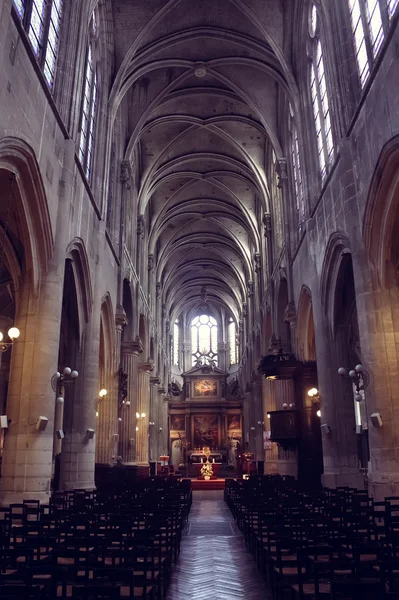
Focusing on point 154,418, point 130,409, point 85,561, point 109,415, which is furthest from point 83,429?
point 154,418

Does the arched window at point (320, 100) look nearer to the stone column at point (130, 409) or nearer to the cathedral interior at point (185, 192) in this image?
the cathedral interior at point (185, 192)

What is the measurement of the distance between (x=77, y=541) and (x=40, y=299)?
358 inches

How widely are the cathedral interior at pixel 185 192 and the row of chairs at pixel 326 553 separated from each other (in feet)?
13.9

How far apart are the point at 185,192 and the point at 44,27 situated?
25300mm

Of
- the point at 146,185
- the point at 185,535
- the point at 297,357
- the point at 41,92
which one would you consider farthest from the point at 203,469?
the point at 41,92

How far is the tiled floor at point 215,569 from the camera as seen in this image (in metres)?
7.51

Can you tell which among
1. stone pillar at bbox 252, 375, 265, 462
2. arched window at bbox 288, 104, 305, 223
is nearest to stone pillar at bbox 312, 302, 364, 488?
arched window at bbox 288, 104, 305, 223

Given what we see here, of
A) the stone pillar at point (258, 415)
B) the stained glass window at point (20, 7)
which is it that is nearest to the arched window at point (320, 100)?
the stained glass window at point (20, 7)

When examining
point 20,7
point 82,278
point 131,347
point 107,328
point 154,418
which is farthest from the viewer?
point 154,418

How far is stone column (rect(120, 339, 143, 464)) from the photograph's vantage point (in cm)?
2616

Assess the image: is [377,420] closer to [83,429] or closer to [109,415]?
[83,429]

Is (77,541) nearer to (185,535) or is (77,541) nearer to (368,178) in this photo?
(185,535)

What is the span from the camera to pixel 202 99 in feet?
98.9

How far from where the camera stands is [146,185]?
33.6m
